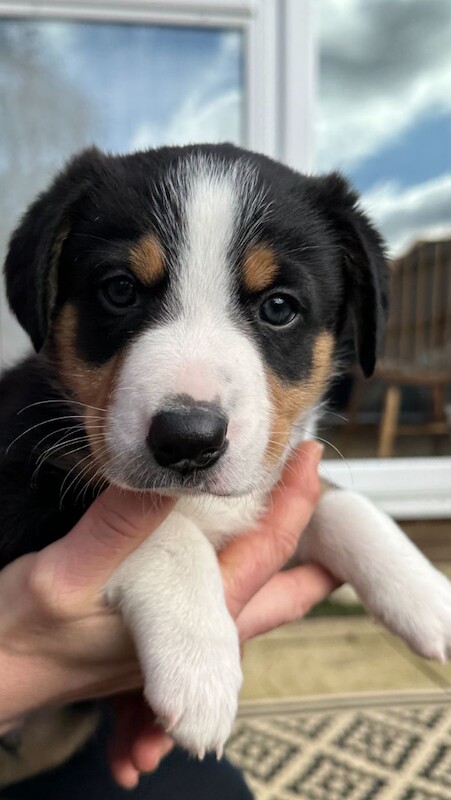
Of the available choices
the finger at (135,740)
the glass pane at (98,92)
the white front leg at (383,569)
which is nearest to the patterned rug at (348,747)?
the finger at (135,740)

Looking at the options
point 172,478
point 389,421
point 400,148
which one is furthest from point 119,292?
point 389,421

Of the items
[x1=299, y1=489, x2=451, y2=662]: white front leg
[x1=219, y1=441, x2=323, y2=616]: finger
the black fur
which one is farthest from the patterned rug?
the black fur

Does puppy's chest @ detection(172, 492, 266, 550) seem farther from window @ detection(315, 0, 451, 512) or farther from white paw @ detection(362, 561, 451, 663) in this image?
window @ detection(315, 0, 451, 512)

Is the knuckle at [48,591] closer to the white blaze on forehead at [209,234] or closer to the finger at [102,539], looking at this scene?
the finger at [102,539]

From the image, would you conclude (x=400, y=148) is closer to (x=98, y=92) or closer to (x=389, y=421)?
(x=389, y=421)

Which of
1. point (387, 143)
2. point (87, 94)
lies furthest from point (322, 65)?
point (87, 94)

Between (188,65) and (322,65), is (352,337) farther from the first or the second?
(322,65)

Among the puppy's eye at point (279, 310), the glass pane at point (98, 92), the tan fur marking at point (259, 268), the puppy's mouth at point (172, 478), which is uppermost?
the glass pane at point (98, 92)
